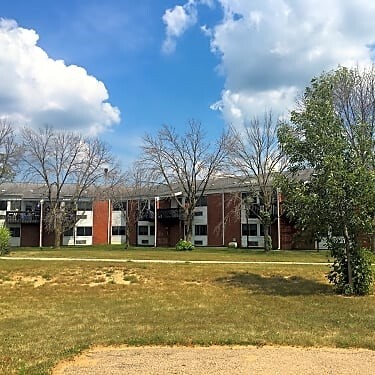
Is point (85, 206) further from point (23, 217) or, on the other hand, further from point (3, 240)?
point (3, 240)

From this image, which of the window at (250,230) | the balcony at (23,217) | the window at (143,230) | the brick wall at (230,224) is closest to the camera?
the window at (250,230)

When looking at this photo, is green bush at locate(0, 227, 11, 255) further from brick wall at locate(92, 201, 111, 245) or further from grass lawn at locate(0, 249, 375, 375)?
brick wall at locate(92, 201, 111, 245)

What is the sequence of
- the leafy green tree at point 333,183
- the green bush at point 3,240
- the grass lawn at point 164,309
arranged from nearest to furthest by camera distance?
1. the grass lawn at point 164,309
2. the leafy green tree at point 333,183
3. the green bush at point 3,240

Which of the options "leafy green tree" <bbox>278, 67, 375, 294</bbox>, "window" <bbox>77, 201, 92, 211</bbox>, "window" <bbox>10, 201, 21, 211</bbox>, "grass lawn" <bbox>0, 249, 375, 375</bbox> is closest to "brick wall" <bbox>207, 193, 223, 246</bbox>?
"window" <bbox>77, 201, 92, 211</bbox>

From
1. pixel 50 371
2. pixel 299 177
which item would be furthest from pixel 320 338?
pixel 299 177

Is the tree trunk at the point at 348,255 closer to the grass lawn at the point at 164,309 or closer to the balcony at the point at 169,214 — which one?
the grass lawn at the point at 164,309

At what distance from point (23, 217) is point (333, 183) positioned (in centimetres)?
4908

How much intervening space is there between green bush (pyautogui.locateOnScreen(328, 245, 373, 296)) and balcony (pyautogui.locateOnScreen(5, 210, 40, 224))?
4736cm

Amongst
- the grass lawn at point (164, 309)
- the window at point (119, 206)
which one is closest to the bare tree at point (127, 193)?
the window at point (119, 206)

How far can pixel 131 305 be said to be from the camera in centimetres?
1386

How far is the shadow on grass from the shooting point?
620 inches

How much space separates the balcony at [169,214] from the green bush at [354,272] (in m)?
37.2

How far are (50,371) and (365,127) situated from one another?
13.2 meters

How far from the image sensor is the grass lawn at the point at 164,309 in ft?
29.0
